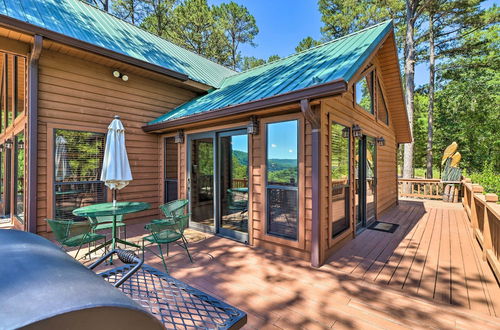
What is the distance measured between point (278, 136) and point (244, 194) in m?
1.27

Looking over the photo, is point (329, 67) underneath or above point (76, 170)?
above

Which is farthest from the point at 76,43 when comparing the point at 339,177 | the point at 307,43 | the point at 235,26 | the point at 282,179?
the point at 307,43

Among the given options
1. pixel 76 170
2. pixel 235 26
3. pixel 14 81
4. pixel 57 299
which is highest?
pixel 235 26

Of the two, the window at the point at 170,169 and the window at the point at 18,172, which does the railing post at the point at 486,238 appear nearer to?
the window at the point at 170,169

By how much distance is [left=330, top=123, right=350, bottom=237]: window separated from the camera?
12.8 ft

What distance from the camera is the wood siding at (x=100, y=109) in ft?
14.1

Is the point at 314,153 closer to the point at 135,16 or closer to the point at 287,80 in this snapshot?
the point at 287,80

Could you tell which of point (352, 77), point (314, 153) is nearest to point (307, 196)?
point (314, 153)

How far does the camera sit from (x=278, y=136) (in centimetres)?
381

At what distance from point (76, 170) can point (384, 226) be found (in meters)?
6.68

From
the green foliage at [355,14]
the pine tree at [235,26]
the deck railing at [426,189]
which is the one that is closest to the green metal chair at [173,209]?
the deck railing at [426,189]

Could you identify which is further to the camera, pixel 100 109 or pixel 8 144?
pixel 8 144

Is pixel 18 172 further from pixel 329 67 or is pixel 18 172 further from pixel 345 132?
pixel 345 132

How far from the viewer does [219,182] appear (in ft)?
15.1
